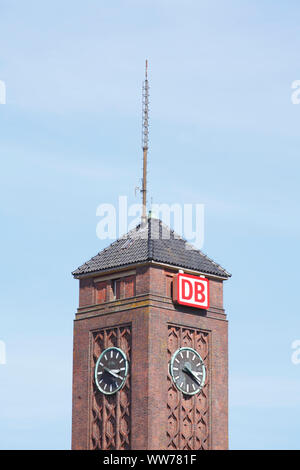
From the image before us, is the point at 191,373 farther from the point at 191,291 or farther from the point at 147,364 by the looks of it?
the point at 191,291

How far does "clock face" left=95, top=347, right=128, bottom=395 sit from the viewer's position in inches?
5768

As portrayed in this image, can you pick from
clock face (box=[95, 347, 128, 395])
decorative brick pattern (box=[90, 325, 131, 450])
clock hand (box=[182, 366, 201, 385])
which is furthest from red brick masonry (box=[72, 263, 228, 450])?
clock hand (box=[182, 366, 201, 385])

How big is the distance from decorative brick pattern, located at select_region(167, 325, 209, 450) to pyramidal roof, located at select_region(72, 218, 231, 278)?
182 inches

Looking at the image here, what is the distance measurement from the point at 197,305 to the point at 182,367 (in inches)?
176

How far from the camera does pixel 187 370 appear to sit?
14738 centimetres

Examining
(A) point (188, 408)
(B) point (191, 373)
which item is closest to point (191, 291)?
(B) point (191, 373)

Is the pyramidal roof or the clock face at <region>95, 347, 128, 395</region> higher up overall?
the pyramidal roof

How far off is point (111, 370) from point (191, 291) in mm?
7640

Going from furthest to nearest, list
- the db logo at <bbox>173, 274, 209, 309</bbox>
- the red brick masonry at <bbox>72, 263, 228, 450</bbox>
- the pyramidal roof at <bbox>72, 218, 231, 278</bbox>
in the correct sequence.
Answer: the pyramidal roof at <bbox>72, 218, 231, 278</bbox>
the db logo at <bbox>173, 274, 209, 309</bbox>
the red brick masonry at <bbox>72, 263, 228, 450</bbox>

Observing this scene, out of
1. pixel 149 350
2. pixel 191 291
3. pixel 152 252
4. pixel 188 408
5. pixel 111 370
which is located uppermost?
pixel 152 252

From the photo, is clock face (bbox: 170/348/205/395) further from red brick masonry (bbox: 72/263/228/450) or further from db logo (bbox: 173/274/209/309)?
db logo (bbox: 173/274/209/309)

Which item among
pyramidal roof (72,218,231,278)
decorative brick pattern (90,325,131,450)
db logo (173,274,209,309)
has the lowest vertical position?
decorative brick pattern (90,325,131,450)
